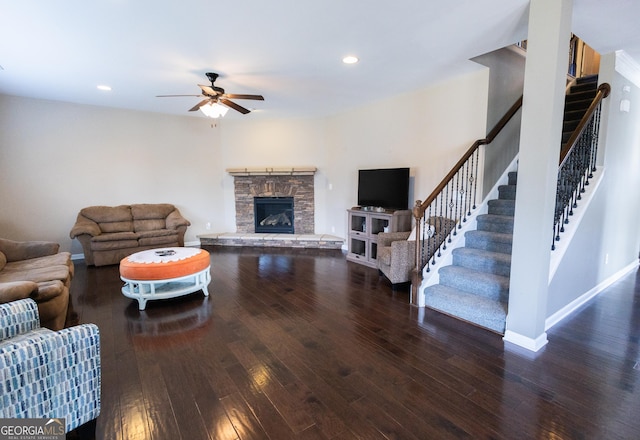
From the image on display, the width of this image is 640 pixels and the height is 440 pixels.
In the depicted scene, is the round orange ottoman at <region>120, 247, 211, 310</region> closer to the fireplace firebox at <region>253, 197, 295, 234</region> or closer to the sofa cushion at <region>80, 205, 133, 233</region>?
the sofa cushion at <region>80, 205, 133, 233</region>

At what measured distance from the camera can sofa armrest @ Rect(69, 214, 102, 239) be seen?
16.3 feet

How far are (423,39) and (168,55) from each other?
268 centimetres

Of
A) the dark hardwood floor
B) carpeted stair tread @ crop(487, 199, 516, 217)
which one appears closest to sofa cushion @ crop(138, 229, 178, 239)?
the dark hardwood floor

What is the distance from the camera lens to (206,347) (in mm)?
2643

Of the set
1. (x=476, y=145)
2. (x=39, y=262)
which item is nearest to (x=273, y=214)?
(x=39, y=262)

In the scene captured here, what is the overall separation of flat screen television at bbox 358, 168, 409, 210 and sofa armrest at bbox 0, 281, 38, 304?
4358 millimetres

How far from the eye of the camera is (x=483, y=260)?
11.2ft

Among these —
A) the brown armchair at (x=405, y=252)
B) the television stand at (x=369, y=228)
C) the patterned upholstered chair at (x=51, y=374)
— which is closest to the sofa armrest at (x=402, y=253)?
the brown armchair at (x=405, y=252)

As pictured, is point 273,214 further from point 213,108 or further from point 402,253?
point 402,253

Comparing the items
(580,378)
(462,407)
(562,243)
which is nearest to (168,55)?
Answer: (462,407)

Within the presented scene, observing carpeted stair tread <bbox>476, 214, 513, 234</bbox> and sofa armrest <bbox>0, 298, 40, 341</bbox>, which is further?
carpeted stair tread <bbox>476, 214, 513, 234</bbox>

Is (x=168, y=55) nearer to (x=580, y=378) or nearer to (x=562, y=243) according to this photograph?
(x=562, y=243)

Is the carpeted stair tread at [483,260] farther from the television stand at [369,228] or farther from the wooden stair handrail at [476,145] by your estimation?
the television stand at [369,228]

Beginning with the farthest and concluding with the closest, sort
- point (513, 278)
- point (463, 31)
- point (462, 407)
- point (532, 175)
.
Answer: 1. point (463, 31)
2. point (513, 278)
3. point (532, 175)
4. point (462, 407)
